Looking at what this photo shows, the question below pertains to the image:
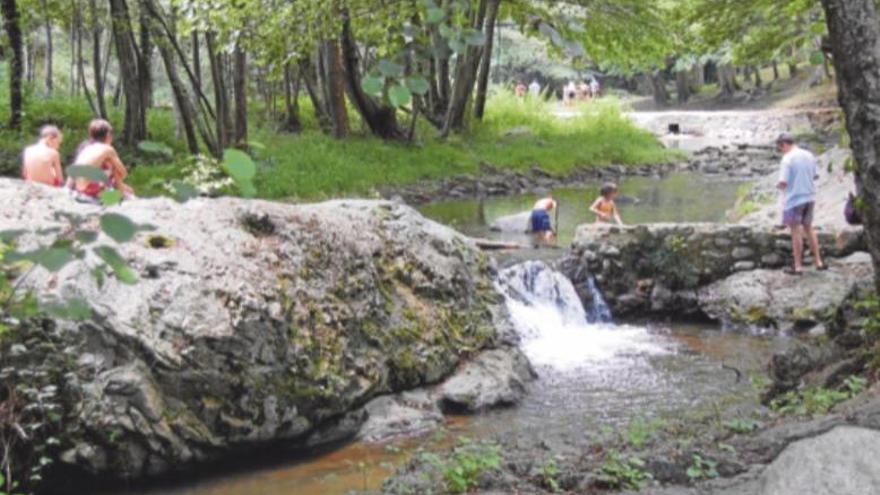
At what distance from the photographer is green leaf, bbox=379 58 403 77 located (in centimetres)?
204

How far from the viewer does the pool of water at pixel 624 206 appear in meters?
18.1

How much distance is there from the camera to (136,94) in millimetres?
18344

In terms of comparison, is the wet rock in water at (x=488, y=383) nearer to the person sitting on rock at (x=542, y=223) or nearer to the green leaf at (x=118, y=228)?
the person sitting on rock at (x=542, y=223)

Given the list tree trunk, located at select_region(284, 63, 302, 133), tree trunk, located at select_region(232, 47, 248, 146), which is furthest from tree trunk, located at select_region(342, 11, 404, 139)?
tree trunk, located at select_region(232, 47, 248, 146)

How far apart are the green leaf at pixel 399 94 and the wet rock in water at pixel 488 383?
6.50m

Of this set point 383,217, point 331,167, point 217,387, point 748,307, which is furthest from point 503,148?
point 217,387

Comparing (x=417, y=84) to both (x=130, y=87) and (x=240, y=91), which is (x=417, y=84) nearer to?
(x=240, y=91)

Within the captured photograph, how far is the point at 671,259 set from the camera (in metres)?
12.0

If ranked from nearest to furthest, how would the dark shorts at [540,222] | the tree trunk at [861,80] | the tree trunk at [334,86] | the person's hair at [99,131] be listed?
the tree trunk at [861,80]
the person's hair at [99,131]
the dark shorts at [540,222]
the tree trunk at [334,86]

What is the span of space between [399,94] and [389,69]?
3.5 inches

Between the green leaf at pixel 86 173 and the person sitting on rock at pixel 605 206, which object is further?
the person sitting on rock at pixel 605 206

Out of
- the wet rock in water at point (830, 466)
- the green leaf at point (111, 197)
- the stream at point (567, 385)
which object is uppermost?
the green leaf at point (111, 197)

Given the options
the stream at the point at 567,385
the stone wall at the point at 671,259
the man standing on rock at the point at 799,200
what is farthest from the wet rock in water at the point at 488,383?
the man standing on rock at the point at 799,200

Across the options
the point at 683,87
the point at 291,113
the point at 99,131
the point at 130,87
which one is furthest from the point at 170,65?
the point at 683,87
